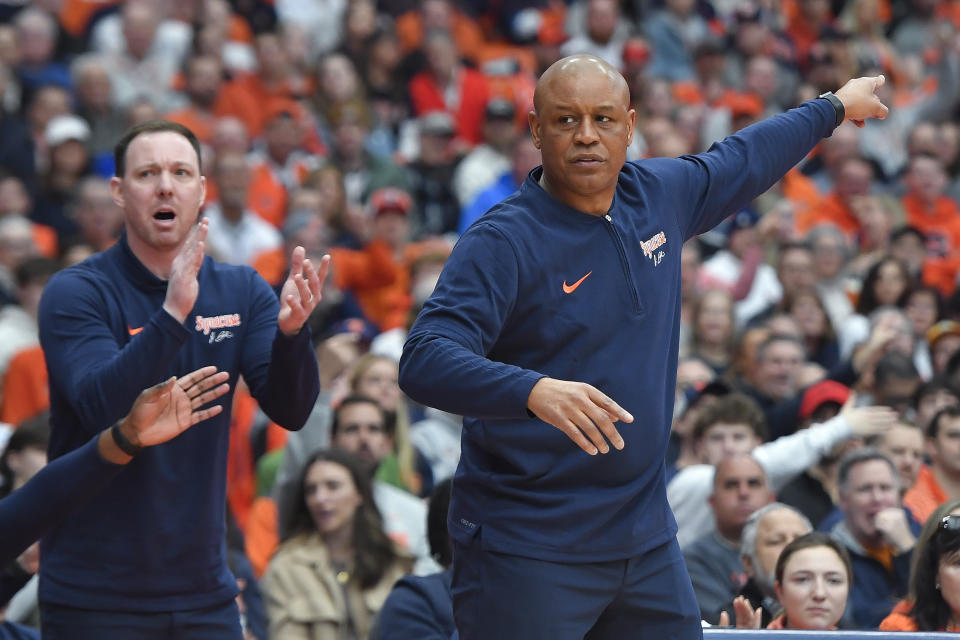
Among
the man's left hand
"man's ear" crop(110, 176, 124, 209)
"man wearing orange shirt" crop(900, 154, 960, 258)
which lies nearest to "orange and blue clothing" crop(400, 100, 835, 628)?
the man's left hand

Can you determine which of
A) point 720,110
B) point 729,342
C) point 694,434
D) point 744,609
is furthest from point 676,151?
point 744,609

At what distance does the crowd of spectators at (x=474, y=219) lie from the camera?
591 cm

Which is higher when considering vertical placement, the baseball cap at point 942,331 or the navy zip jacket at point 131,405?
the baseball cap at point 942,331

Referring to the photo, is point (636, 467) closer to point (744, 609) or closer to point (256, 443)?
point (744, 609)

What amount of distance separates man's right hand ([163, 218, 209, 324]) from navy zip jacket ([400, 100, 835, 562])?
676mm

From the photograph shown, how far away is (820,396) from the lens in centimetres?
724

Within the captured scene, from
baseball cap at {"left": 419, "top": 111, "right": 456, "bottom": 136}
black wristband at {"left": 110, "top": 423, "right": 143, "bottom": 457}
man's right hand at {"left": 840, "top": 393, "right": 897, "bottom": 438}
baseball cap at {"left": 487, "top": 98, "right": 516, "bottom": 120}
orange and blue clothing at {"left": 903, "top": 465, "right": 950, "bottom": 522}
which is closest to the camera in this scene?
black wristband at {"left": 110, "top": 423, "right": 143, "bottom": 457}

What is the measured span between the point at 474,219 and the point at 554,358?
2.45 metres

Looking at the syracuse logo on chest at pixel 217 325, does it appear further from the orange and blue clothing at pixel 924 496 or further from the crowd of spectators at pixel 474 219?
the orange and blue clothing at pixel 924 496

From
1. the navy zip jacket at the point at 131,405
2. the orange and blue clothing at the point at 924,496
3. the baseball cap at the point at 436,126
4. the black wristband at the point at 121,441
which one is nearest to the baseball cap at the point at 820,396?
the orange and blue clothing at the point at 924,496

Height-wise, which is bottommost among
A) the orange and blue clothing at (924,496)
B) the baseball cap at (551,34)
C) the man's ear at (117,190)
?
the orange and blue clothing at (924,496)

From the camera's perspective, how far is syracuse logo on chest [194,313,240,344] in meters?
3.64

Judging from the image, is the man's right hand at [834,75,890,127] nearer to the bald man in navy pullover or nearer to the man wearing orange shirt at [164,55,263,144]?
the bald man in navy pullover

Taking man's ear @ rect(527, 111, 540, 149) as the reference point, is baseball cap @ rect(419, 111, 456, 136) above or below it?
above
